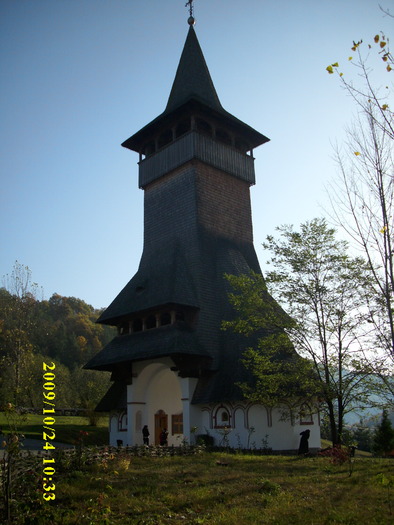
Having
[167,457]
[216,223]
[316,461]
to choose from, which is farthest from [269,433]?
[216,223]

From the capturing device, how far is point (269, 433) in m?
20.3

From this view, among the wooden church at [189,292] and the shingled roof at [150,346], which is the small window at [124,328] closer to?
the wooden church at [189,292]

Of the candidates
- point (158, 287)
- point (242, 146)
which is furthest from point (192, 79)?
point (158, 287)

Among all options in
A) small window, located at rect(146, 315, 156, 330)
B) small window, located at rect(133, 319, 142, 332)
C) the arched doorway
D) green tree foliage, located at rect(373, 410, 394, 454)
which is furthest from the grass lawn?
green tree foliage, located at rect(373, 410, 394, 454)

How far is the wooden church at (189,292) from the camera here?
2148cm

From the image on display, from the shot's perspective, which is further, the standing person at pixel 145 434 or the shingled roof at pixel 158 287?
the standing person at pixel 145 434

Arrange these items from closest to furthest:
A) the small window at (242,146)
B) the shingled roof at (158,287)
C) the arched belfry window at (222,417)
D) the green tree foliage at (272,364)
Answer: the green tree foliage at (272,364) → the arched belfry window at (222,417) → the shingled roof at (158,287) → the small window at (242,146)

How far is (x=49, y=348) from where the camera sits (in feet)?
207

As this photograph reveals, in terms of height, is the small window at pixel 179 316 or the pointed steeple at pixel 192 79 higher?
the pointed steeple at pixel 192 79

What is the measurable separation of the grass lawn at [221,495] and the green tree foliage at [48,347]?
7.92 feet

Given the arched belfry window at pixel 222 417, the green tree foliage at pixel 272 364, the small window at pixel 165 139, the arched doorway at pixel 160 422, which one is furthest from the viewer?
the small window at pixel 165 139

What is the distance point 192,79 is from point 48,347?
4260 cm

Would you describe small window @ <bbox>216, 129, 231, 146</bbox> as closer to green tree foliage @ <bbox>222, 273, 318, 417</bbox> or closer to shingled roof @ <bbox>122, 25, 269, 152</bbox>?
shingled roof @ <bbox>122, 25, 269, 152</bbox>

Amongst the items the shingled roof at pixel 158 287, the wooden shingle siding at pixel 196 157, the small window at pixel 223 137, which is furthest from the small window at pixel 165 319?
the small window at pixel 223 137
